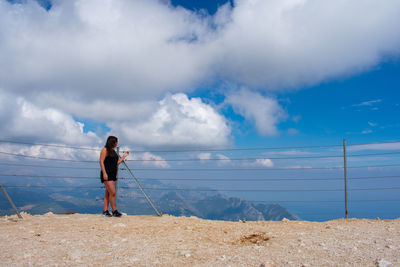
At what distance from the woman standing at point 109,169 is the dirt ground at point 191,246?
1.28 metres

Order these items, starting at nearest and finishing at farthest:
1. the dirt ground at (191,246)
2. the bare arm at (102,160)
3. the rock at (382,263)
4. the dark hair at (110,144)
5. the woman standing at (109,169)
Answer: the rock at (382,263) → the dirt ground at (191,246) → the bare arm at (102,160) → the woman standing at (109,169) → the dark hair at (110,144)

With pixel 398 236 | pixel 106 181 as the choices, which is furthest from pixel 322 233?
pixel 106 181

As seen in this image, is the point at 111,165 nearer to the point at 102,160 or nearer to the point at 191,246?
the point at 102,160

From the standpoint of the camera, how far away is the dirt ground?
8.94 feet

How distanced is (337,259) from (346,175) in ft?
12.4

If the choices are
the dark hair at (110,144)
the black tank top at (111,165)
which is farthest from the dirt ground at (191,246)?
the dark hair at (110,144)

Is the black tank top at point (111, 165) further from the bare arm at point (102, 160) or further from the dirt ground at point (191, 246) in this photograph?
the dirt ground at point (191, 246)

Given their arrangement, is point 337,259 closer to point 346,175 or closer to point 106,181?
point 346,175

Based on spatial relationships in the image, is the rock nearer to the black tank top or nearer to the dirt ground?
the dirt ground

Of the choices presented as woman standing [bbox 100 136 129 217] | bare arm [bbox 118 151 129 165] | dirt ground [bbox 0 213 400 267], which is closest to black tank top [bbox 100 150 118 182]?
woman standing [bbox 100 136 129 217]

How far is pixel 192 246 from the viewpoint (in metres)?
3.36

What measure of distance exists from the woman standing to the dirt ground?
1.28 m

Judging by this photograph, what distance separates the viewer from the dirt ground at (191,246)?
272 cm

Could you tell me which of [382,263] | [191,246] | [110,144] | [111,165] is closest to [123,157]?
[111,165]
